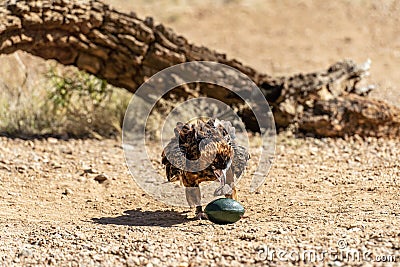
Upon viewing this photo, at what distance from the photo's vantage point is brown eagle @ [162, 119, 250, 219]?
5.93 m

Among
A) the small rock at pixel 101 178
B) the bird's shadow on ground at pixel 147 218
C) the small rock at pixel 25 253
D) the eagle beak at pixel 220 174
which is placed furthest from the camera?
the small rock at pixel 101 178

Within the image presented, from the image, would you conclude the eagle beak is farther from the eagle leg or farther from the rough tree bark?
the rough tree bark

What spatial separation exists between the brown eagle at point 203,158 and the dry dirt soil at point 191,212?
0.33m

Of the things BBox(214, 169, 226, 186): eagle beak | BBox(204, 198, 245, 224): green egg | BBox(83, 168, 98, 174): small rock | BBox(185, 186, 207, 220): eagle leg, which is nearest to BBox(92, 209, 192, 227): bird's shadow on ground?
BBox(185, 186, 207, 220): eagle leg

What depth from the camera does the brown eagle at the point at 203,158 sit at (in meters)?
5.93

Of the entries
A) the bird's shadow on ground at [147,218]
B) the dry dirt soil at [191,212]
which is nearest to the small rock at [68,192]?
the dry dirt soil at [191,212]

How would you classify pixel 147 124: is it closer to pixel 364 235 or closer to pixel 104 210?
pixel 104 210

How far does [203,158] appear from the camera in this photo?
591cm

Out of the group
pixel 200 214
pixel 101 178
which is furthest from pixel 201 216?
pixel 101 178

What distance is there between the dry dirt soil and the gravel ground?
1 cm

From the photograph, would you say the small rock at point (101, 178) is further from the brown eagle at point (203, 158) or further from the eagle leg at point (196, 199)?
the eagle leg at point (196, 199)

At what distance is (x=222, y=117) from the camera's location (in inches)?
385

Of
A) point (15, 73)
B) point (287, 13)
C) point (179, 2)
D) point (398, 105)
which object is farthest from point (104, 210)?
point (179, 2)

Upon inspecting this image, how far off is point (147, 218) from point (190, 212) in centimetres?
48
